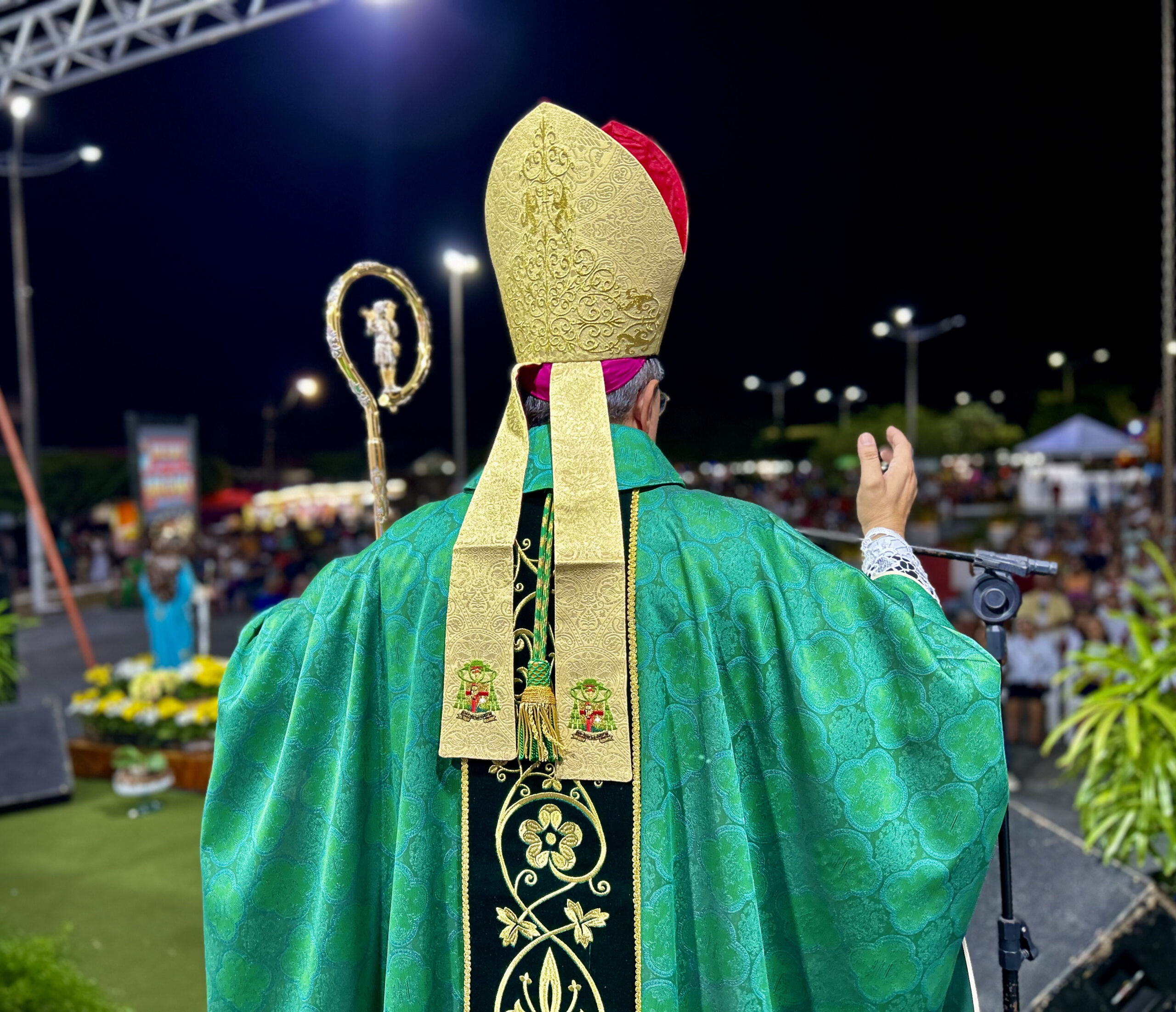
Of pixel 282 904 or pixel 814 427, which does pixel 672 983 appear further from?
pixel 814 427

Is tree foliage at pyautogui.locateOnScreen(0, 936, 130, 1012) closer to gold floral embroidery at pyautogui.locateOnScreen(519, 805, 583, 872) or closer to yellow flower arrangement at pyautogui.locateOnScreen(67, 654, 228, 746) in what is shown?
gold floral embroidery at pyautogui.locateOnScreen(519, 805, 583, 872)

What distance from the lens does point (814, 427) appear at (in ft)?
71.7

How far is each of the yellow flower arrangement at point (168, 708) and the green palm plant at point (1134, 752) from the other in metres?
4.77

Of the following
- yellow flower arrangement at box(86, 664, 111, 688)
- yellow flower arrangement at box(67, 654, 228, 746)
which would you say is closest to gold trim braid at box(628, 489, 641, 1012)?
yellow flower arrangement at box(67, 654, 228, 746)

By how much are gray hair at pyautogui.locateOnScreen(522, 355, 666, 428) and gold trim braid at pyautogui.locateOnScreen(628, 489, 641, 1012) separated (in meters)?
Result: 0.29

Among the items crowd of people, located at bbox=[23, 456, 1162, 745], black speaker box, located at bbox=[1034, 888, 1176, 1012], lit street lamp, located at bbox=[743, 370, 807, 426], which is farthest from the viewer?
lit street lamp, located at bbox=[743, 370, 807, 426]

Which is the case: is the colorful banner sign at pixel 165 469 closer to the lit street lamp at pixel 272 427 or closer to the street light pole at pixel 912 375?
the street light pole at pixel 912 375

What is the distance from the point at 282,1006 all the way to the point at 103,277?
2302 centimetres

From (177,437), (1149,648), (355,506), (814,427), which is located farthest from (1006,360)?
(355,506)

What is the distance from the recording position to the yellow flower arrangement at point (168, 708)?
5.72 m

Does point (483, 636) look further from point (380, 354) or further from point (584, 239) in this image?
point (380, 354)

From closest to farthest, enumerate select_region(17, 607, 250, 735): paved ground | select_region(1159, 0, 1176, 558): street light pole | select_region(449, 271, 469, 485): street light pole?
select_region(1159, 0, 1176, 558): street light pole → select_region(17, 607, 250, 735): paved ground → select_region(449, 271, 469, 485): street light pole

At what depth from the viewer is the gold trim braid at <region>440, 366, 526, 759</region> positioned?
148cm

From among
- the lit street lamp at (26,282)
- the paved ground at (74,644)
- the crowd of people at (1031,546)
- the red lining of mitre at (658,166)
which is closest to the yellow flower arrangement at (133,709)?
the crowd of people at (1031,546)
